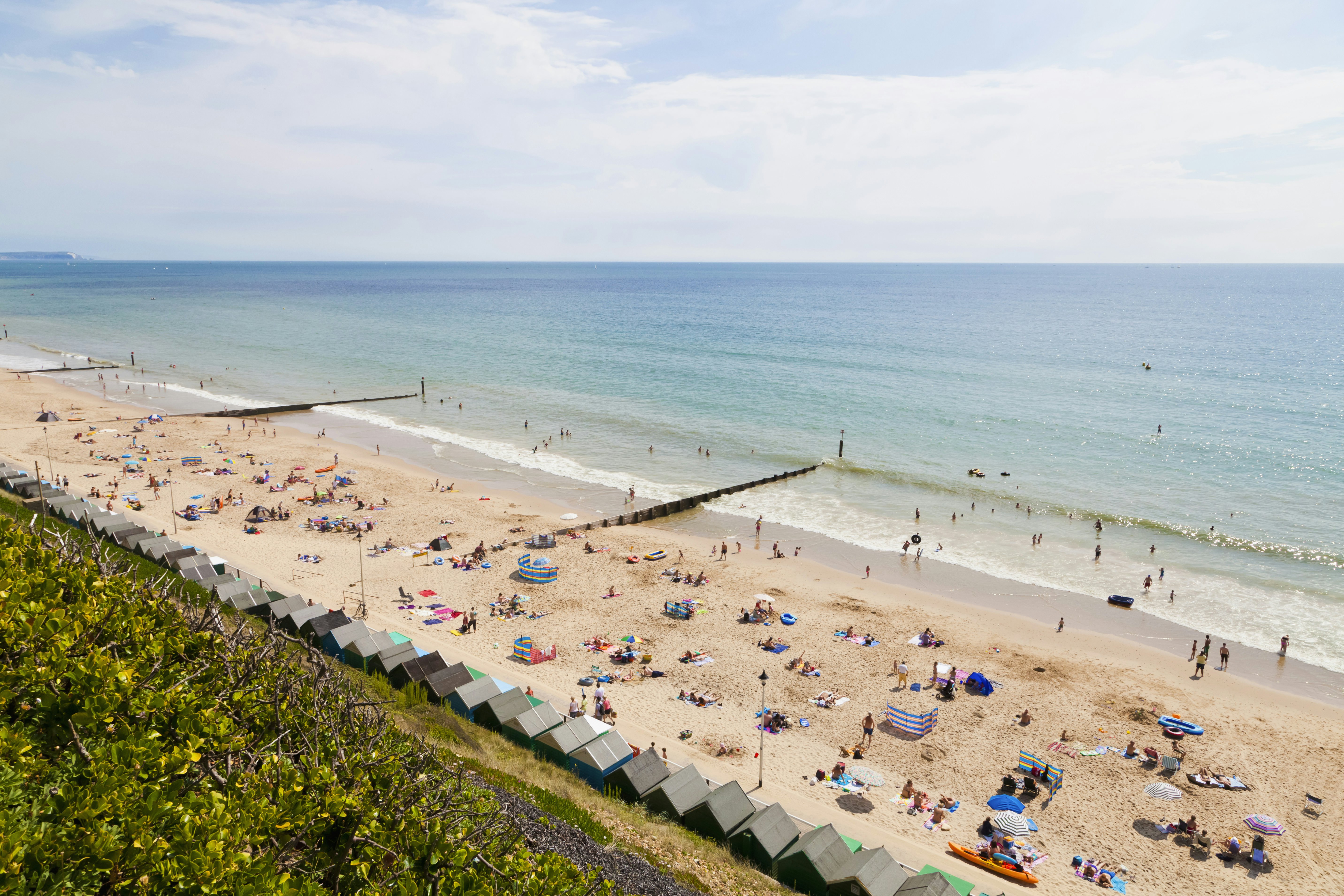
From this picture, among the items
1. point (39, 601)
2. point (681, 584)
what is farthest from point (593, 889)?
point (681, 584)

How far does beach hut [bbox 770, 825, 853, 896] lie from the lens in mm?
15891

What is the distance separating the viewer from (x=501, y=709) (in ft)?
68.2

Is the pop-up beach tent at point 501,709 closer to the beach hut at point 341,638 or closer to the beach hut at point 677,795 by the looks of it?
the beach hut at point 677,795

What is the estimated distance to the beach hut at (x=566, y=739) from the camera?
19406 mm

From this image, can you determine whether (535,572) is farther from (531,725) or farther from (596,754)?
(596,754)

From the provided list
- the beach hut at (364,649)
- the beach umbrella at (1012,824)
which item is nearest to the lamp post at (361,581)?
the beach hut at (364,649)

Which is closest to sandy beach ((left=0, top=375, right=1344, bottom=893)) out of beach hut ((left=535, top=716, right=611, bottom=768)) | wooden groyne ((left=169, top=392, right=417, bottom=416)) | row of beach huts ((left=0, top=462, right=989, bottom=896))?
row of beach huts ((left=0, top=462, right=989, bottom=896))

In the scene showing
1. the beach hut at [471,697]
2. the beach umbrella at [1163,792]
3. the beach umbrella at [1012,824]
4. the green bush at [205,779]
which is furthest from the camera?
the beach umbrella at [1163,792]

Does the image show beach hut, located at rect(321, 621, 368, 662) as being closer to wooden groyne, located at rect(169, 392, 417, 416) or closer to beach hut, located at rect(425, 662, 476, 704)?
beach hut, located at rect(425, 662, 476, 704)

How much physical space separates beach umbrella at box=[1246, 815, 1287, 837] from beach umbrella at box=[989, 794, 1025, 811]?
5.86 m

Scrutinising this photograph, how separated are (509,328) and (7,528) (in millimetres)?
118784

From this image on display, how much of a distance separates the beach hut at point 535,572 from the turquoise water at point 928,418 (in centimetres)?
1242

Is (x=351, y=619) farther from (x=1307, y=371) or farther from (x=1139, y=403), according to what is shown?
(x=1307, y=371)

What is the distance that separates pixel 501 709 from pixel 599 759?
11.2ft
